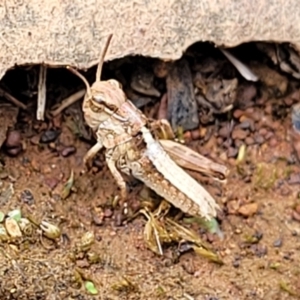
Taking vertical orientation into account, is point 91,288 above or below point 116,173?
below

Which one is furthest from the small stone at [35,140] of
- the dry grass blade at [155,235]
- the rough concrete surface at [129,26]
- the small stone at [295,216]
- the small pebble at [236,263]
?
the small stone at [295,216]

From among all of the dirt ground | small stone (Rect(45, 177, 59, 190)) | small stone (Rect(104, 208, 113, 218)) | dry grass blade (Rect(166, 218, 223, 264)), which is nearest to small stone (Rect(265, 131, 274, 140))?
the dirt ground

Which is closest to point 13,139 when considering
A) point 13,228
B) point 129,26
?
point 13,228

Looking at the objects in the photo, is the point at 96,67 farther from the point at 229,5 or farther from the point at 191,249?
the point at 191,249

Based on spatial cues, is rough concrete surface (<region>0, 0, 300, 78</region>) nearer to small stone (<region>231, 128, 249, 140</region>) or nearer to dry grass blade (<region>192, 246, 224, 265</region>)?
small stone (<region>231, 128, 249, 140</region>)

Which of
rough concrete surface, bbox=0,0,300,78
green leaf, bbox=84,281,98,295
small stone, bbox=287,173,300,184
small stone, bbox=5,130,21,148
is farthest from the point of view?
small stone, bbox=287,173,300,184

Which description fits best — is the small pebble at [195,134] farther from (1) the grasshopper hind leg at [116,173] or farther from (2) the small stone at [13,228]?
(2) the small stone at [13,228]

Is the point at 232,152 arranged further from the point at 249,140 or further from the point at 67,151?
the point at 67,151
